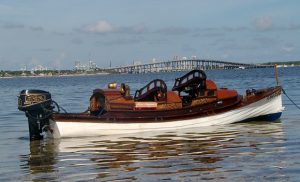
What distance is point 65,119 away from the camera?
62.0 ft

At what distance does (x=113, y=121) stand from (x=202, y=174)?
26.5 feet

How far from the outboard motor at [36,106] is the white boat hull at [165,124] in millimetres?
463

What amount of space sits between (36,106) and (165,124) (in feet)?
16.3

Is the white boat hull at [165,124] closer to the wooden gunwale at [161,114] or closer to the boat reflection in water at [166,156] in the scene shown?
the wooden gunwale at [161,114]

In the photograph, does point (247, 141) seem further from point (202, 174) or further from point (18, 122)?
point (18, 122)

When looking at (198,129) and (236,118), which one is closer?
(198,129)

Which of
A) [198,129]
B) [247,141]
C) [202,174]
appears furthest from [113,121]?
[202,174]

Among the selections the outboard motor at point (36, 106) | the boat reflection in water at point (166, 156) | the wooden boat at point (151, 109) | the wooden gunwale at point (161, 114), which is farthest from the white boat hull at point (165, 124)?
the outboard motor at point (36, 106)

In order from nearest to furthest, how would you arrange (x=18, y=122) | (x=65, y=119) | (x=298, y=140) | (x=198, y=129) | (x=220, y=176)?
1. (x=220, y=176)
2. (x=298, y=140)
3. (x=65, y=119)
4. (x=198, y=129)
5. (x=18, y=122)

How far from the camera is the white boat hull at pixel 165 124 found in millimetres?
19203

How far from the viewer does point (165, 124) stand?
20.7 m

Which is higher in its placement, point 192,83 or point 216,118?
point 192,83

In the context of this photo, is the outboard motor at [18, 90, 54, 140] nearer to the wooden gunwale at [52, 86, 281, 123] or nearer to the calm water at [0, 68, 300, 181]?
the wooden gunwale at [52, 86, 281, 123]

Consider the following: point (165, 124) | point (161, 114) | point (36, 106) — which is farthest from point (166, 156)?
point (165, 124)
